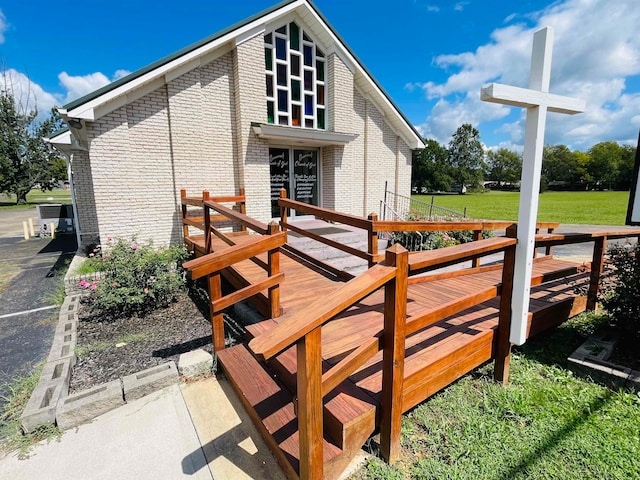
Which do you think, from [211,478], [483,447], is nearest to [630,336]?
[483,447]

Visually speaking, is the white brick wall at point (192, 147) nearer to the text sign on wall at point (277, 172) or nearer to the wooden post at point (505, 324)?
the text sign on wall at point (277, 172)

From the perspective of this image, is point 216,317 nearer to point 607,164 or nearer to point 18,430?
point 18,430

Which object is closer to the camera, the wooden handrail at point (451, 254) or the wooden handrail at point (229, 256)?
the wooden handrail at point (451, 254)

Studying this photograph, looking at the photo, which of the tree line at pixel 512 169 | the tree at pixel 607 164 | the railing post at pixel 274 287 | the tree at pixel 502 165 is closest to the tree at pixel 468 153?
the tree line at pixel 512 169

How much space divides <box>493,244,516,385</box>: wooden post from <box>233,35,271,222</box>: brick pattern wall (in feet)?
21.1

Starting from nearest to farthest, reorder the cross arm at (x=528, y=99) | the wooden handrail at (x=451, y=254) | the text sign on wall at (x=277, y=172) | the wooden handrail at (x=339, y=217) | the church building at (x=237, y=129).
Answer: the wooden handrail at (x=451, y=254), the cross arm at (x=528, y=99), the wooden handrail at (x=339, y=217), the church building at (x=237, y=129), the text sign on wall at (x=277, y=172)

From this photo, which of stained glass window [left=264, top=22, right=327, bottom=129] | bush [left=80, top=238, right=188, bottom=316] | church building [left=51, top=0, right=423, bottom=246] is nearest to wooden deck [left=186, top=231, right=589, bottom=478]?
bush [left=80, top=238, right=188, bottom=316]

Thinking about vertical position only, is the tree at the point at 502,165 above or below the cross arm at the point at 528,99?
above

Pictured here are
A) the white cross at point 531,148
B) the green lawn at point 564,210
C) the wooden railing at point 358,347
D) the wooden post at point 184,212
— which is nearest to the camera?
the wooden railing at point 358,347

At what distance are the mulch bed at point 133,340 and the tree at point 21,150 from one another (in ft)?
106

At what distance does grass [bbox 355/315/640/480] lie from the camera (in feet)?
7.12

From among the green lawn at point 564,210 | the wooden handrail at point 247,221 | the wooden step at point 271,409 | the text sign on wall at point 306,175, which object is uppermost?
the text sign on wall at point 306,175

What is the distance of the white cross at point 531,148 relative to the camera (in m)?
2.67

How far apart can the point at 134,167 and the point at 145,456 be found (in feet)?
20.4
